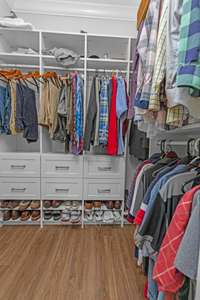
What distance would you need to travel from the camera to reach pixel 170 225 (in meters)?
0.74

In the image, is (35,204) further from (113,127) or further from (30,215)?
(113,127)

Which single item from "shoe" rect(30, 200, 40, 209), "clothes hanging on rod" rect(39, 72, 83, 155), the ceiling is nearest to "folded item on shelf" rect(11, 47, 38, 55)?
"clothes hanging on rod" rect(39, 72, 83, 155)

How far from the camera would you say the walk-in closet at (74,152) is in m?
1.37

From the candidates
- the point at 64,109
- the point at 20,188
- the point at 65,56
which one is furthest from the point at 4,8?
the point at 20,188

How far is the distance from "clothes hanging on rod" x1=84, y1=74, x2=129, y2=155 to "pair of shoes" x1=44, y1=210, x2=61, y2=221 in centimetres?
83

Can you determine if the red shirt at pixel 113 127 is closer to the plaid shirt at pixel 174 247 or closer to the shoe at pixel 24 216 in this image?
the shoe at pixel 24 216

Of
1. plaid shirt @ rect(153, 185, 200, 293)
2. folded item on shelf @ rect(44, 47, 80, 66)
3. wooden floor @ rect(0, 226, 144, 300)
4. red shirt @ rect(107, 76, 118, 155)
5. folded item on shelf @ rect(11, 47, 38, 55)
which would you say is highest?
folded item on shelf @ rect(11, 47, 38, 55)

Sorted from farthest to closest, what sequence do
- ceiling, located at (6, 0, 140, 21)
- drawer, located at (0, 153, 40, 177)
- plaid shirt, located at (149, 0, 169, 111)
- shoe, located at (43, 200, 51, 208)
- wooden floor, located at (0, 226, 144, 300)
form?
ceiling, located at (6, 0, 140, 21) < shoe, located at (43, 200, 51, 208) < drawer, located at (0, 153, 40, 177) < wooden floor, located at (0, 226, 144, 300) < plaid shirt, located at (149, 0, 169, 111)

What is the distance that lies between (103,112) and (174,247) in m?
1.47

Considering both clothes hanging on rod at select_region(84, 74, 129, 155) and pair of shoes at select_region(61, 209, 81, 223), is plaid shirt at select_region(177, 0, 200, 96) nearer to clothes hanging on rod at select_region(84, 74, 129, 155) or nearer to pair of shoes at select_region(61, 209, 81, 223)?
clothes hanging on rod at select_region(84, 74, 129, 155)

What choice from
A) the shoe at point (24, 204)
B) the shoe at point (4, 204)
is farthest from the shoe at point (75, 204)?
the shoe at point (4, 204)

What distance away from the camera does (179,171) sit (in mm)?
970

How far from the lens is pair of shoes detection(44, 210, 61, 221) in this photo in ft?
7.24

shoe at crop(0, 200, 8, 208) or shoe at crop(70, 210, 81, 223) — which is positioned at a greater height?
shoe at crop(0, 200, 8, 208)
